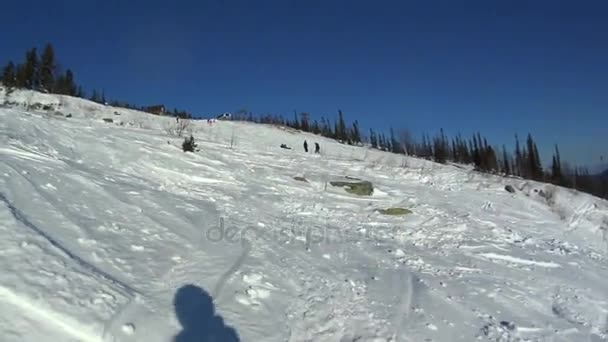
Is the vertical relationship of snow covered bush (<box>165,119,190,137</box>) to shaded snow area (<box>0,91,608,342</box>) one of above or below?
above

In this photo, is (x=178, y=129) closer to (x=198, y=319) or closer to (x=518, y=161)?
(x=198, y=319)

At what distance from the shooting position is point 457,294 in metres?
5.08

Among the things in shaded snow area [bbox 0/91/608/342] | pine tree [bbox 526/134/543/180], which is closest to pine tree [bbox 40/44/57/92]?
shaded snow area [bbox 0/91/608/342]

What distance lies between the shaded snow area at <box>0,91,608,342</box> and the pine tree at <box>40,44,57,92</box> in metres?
47.7

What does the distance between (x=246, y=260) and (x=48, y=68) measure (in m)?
56.2

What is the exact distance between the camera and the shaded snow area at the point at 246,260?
3.37 m

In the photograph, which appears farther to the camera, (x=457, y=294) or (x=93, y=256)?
(x=457, y=294)

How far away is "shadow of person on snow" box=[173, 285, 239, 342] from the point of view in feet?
10.9

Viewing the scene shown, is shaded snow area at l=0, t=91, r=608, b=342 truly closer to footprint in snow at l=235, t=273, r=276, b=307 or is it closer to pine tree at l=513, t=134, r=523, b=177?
footprint in snow at l=235, t=273, r=276, b=307

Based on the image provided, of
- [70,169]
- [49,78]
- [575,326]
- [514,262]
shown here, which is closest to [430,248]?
[514,262]

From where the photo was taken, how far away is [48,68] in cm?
5056

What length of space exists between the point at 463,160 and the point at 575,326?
70693 mm

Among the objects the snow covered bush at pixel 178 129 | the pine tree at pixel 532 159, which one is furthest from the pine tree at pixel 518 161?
the snow covered bush at pixel 178 129

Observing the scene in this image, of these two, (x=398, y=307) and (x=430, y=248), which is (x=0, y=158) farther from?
(x=430, y=248)
